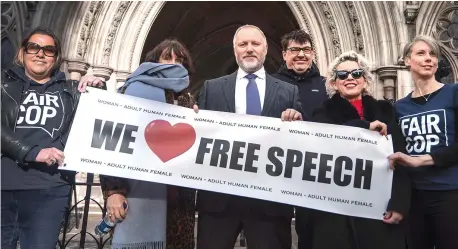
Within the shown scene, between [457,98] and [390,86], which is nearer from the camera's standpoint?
[457,98]

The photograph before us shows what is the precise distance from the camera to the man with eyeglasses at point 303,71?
3.01 metres

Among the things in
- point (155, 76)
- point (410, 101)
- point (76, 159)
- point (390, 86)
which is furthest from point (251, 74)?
point (390, 86)

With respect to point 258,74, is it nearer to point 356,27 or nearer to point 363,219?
point 363,219

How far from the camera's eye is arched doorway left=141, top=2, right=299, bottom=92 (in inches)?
501

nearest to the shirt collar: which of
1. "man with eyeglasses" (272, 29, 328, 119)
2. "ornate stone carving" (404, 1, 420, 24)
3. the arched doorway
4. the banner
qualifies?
the banner

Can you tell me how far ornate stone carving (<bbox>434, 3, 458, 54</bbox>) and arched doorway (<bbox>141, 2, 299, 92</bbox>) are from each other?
14.7 feet

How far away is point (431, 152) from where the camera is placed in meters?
2.36

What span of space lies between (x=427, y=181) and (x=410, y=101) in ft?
1.73

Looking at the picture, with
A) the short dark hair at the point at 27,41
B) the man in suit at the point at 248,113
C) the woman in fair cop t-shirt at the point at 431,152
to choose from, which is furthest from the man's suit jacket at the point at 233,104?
the short dark hair at the point at 27,41

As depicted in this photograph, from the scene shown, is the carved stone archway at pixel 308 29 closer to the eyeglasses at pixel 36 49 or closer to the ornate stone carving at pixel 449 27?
the ornate stone carving at pixel 449 27

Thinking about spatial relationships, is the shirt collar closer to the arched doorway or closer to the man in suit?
the man in suit

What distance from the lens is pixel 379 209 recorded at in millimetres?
2344

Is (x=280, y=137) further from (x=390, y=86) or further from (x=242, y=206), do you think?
(x=390, y=86)

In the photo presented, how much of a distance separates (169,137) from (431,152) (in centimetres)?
162
